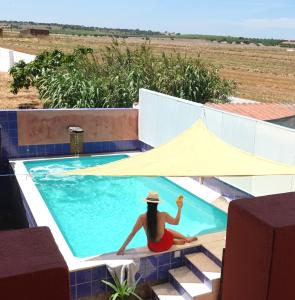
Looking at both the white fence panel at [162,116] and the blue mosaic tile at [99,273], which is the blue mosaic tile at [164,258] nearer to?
the blue mosaic tile at [99,273]

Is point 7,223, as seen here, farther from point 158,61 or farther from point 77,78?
point 158,61

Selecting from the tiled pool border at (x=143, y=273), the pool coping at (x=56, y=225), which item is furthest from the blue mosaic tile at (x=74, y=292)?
the pool coping at (x=56, y=225)

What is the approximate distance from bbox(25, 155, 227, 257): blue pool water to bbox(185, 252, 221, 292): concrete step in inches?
63.2

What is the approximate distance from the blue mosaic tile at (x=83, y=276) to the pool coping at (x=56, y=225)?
60mm

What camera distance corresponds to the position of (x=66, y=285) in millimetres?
1702

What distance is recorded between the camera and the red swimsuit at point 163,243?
244 inches

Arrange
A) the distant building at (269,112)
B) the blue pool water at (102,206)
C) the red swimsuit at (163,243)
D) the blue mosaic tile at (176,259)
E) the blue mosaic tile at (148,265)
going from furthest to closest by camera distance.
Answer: the distant building at (269,112), the blue pool water at (102,206), the blue mosaic tile at (176,259), the red swimsuit at (163,243), the blue mosaic tile at (148,265)

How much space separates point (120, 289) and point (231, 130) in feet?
14.7

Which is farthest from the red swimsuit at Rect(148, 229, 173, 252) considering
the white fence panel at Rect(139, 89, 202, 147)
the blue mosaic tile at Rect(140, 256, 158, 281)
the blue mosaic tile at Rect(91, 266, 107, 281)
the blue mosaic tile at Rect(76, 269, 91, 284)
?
the white fence panel at Rect(139, 89, 202, 147)

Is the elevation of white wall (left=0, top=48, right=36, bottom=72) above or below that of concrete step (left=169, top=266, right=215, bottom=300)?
above

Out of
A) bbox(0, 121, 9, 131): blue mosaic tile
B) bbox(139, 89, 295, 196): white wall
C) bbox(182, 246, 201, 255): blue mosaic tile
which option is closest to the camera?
bbox(182, 246, 201, 255): blue mosaic tile

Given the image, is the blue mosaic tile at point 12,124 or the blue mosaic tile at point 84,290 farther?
the blue mosaic tile at point 12,124

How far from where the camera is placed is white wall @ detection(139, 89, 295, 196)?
302 inches

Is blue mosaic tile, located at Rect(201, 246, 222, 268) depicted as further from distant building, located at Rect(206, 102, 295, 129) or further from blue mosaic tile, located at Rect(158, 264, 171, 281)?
distant building, located at Rect(206, 102, 295, 129)
